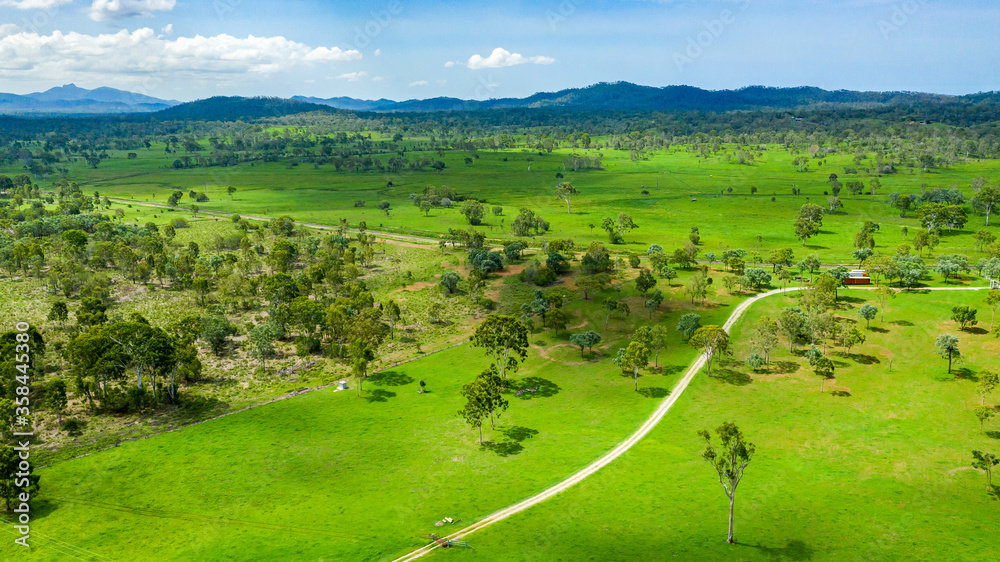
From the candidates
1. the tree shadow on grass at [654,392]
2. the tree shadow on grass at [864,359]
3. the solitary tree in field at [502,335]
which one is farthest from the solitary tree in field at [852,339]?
the solitary tree in field at [502,335]

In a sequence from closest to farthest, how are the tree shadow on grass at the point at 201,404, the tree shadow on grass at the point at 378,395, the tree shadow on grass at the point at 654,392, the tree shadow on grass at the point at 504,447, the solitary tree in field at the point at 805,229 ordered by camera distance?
the tree shadow on grass at the point at 504,447 < the tree shadow on grass at the point at 201,404 < the tree shadow on grass at the point at 654,392 < the tree shadow on grass at the point at 378,395 < the solitary tree in field at the point at 805,229

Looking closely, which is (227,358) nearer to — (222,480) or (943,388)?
(222,480)

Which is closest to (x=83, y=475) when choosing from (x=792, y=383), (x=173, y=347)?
(x=173, y=347)

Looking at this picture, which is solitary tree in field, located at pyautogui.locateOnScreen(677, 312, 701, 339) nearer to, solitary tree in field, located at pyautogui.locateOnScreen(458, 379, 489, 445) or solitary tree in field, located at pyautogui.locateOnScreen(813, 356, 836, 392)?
solitary tree in field, located at pyautogui.locateOnScreen(813, 356, 836, 392)

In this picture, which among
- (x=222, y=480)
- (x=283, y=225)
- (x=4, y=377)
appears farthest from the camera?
(x=283, y=225)

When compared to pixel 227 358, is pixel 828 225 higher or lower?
higher

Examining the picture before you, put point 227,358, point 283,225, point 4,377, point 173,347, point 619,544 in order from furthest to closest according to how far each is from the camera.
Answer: point 283,225 → point 227,358 → point 173,347 → point 4,377 → point 619,544

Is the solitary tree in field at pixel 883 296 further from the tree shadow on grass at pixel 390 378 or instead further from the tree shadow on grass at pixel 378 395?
the tree shadow on grass at pixel 378 395
